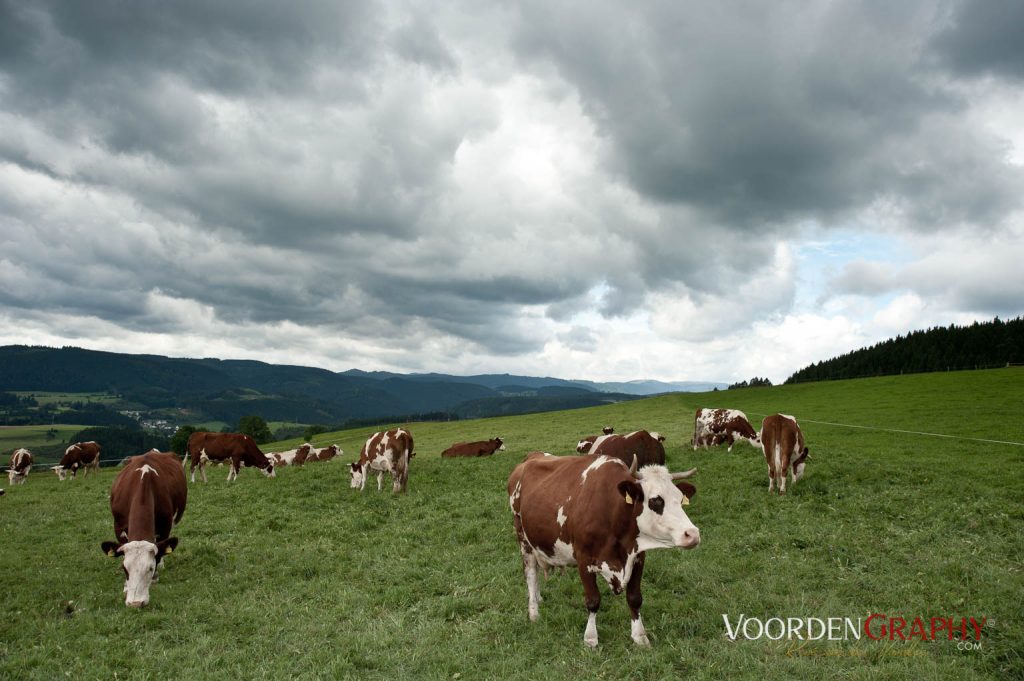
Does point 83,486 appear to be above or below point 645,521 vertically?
below

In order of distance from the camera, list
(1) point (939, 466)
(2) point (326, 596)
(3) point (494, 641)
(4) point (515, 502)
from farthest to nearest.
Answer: (1) point (939, 466) < (2) point (326, 596) < (4) point (515, 502) < (3) point (494, 641)

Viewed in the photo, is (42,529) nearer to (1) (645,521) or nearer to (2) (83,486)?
(2) (83,486)

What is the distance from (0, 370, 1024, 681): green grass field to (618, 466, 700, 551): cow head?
1.67m

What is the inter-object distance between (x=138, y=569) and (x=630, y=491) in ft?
31.3

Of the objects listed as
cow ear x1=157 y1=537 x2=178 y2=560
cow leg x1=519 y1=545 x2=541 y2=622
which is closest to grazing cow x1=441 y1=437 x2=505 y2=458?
cow ear x1=157 y1=537 x2=178 y2=560

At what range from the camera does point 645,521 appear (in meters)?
7.52

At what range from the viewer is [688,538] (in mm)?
6996

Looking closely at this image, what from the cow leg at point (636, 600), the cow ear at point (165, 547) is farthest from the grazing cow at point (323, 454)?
the cow leg at point (636, 600)

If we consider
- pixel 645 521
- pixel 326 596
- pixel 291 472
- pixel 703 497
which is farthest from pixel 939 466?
pixel 291 472

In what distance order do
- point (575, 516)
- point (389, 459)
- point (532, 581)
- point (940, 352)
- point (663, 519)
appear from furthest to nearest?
1. point (940, 352)
2. point (389, 459)
3. point (532, 581)
4. point (575, 516)
5. point (663, 519)

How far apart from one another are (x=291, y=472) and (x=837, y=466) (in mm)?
24383

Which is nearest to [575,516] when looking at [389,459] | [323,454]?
[389,459]

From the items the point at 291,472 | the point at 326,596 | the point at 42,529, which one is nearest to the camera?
the point at 326,596

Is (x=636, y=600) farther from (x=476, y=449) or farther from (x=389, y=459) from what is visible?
(x=476, y=449)
